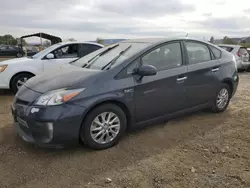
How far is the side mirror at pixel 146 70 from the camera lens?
349 cm

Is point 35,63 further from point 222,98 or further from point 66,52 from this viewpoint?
point 222,98

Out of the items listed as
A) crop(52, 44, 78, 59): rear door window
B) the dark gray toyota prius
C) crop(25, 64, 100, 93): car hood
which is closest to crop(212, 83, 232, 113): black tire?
the dark gray toyota prius

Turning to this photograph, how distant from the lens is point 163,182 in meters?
2.73

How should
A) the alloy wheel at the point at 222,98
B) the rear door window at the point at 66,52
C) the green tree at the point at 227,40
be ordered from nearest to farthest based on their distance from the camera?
the alloy wheel at the point at 222,98
the rear door window at the point at 66,52
the green tree at the point at 227,40

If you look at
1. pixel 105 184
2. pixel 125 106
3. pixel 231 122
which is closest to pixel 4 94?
pixel 125 106

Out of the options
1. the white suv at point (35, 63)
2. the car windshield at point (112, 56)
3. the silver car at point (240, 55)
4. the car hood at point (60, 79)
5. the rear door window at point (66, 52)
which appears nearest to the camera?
the car hood at point (60, 79)

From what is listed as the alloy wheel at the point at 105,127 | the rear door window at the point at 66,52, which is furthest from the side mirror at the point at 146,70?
the rear door window at the point at 66,52

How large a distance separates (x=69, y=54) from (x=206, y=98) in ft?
13.7

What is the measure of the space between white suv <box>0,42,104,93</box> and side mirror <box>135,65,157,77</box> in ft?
11.7

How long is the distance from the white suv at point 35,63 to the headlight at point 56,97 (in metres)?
3.45

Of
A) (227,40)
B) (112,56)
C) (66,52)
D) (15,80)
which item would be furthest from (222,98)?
(227,40)

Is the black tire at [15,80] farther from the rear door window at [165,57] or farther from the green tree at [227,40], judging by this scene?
the green tree at [227,40]

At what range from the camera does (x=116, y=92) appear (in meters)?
3.35

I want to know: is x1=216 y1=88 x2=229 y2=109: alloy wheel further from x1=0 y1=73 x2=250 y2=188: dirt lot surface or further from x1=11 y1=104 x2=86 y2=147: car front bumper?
x1=11 y1=104 x2=86 y2=147: car front bumper
